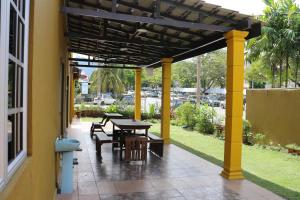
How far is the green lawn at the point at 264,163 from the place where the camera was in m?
6.17

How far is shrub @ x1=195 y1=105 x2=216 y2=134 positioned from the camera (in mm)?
14625

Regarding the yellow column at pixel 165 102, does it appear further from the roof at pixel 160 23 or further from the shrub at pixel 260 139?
the shrub at pixel 260 139

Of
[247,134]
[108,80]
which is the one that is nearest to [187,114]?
[247,134]

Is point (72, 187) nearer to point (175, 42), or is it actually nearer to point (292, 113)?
point (175, 42)

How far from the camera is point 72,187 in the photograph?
5.50 m

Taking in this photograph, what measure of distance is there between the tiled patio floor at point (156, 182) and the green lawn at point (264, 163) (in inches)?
16.1

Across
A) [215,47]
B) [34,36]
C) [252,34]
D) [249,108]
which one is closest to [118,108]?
[249,108]

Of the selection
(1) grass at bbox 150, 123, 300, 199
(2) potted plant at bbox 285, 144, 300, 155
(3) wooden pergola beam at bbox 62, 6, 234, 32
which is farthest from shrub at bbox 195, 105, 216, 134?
(3) wooden pergola beam at bbox 62, 6, 234, 32

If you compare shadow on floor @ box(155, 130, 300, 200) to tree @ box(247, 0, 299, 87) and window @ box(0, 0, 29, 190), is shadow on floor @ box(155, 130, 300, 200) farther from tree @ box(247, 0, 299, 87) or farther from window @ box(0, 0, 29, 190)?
tree @ box(247, 0, 299, 87)

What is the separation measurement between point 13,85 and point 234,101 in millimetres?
5633

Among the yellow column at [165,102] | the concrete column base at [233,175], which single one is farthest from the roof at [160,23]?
the concrete column base at [233,175]

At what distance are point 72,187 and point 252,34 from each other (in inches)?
190

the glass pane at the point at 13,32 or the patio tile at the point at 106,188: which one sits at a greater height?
the glass pane at the point at 13,32

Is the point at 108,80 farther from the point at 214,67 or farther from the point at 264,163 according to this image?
the point at 264,163
